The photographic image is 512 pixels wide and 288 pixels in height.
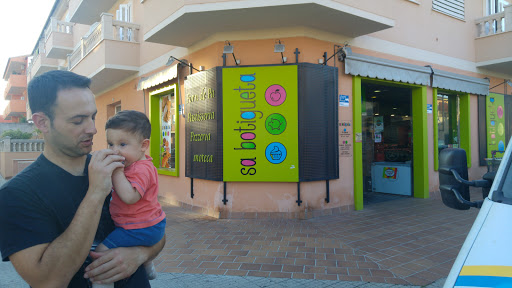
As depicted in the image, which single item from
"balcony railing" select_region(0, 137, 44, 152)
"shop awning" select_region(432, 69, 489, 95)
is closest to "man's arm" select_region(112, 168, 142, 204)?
"shop awning" select_region(432, 69, 489, 95)

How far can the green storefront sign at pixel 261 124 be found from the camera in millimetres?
6758

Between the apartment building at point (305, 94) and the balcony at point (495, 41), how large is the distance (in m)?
0.03

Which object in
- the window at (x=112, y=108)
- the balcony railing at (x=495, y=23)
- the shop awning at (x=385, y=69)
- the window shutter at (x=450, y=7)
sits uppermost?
the window shutter at (x=450, y=7)

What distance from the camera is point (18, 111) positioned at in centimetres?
3812

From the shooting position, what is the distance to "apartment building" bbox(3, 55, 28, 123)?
37.5 m

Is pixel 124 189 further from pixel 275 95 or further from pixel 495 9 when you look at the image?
pixel 495 9

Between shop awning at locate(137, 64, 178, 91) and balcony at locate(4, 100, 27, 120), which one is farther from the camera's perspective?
balcony at locate(4, 100, 27, 120)

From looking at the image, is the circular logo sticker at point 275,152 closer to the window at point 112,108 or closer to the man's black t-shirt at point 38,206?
the man's black t-shirt at point 38,206

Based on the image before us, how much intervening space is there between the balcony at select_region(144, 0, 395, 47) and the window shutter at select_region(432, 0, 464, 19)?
3.44 meters

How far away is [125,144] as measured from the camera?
1693 millimetres

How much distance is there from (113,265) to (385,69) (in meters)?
7.65

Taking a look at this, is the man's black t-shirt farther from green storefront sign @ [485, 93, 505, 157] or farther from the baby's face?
green storefront sign @ [485, 93, 505, 157]

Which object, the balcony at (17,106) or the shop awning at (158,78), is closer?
the shop awning at (158,78)

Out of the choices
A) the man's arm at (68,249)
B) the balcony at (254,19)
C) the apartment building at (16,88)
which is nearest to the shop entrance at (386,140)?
the balcony at (254,19)
